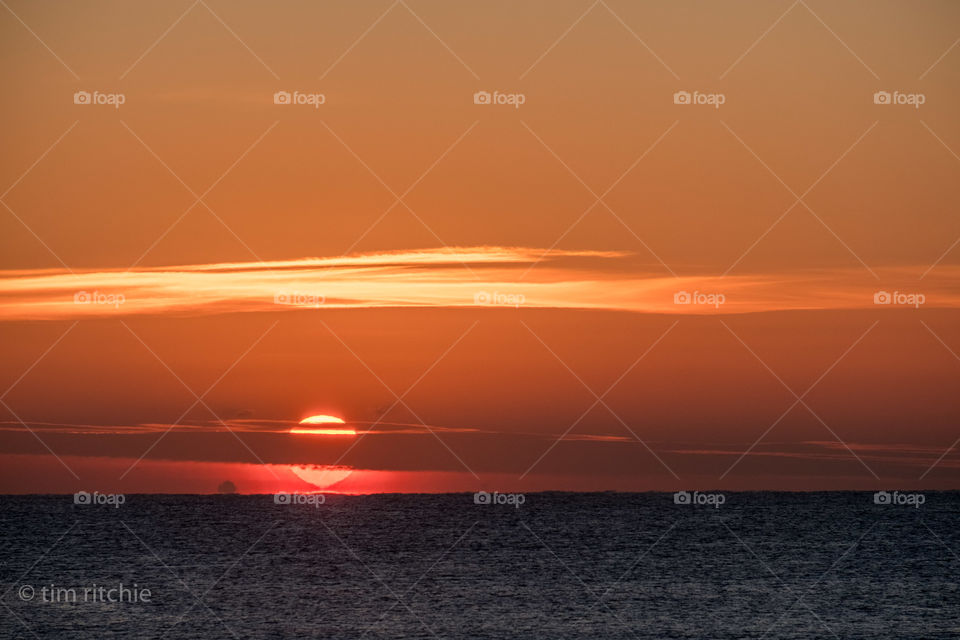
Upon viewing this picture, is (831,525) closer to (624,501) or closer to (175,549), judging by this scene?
(624,501)

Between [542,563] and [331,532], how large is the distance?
42.6ft

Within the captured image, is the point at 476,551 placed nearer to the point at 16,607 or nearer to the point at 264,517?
the point at 264,517

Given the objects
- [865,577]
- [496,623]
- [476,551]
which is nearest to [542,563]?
[476,551]

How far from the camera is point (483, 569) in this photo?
40.7 meters

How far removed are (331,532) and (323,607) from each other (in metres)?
21.0

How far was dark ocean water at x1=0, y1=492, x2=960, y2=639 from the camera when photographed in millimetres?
28484

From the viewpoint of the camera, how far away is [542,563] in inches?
1672

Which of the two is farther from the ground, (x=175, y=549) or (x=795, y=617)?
(x=175, y=549)

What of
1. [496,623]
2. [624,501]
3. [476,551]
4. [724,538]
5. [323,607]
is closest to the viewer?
[496,623]

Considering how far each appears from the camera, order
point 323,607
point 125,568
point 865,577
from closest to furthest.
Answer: point 323,607
point 865,577
point 125,568

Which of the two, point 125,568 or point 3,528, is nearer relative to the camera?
point 125,568

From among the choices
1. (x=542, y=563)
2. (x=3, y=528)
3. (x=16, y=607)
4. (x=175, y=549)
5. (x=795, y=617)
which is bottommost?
(x=795, y=617)

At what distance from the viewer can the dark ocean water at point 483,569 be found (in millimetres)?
28484

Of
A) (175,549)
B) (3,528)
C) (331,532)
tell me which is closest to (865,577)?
(331,532)
